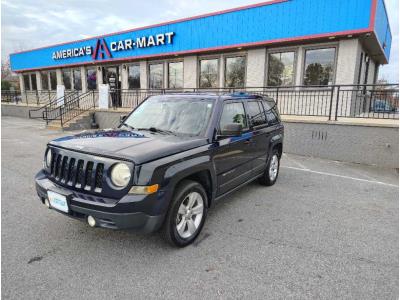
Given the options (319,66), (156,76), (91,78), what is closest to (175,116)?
(319,66)

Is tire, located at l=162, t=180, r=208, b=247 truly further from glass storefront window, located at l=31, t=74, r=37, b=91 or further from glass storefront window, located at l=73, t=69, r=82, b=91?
glass storefront window, located at l=31, t=74, r=37, b=91

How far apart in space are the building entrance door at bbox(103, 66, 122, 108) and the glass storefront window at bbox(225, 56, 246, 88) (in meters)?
6.86

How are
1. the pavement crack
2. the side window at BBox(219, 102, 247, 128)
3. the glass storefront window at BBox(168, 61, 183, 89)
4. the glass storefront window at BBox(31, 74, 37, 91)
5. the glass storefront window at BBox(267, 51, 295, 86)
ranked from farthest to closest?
the glass storefront window at BBox(31, 74, 37, 91) → the glass storefront window at BBox(168, 61, 183, 89) → the glass storefront window at BBox(267, 51, 295, 86) → the side window at BBox(219, 102, 247, 128) → the pavement crack

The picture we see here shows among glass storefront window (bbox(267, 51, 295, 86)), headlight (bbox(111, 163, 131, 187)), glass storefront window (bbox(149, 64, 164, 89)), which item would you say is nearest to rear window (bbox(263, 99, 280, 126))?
headlight (bbox(111, 163, 131, 187))

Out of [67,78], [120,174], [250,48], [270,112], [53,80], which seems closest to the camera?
[120,174]

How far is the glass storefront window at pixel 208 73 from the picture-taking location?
1341cm

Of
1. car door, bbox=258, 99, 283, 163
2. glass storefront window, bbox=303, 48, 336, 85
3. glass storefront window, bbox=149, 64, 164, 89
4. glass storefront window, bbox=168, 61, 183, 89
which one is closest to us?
car door, bbox=258, 99, 283, 163

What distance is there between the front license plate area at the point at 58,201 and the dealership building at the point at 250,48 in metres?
9.93

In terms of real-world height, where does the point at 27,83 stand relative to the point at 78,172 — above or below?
above

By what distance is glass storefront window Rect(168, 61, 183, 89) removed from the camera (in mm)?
14703

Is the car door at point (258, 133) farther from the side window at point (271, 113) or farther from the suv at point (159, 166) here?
the side window at point (271, 113)

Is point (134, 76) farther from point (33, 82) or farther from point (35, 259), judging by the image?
point (35, 259)

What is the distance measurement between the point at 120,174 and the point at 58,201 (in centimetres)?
85

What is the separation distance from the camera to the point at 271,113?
5621 mm
